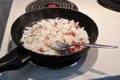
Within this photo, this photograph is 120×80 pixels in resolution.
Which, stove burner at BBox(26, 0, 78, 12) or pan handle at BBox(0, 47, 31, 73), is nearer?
pan handle at BBox(0, 47, 31, 73)

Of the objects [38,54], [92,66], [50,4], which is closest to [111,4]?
[50,4]

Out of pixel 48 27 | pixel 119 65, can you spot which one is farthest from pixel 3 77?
pixel 119 65

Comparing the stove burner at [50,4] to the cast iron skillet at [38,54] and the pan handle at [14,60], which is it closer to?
the cast iron skillet at [38,54]

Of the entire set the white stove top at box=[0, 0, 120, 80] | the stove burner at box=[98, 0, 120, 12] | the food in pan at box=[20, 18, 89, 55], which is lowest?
the white stove top at box=[0, 0, 120, 80]

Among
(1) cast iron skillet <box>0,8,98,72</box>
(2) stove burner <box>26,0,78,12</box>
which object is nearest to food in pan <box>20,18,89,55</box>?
(1) cast iron skillet <box>0,8,98,72</box>

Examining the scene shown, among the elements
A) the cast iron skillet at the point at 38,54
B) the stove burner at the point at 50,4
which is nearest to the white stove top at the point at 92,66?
the cast iron skillet at the point at 38,54

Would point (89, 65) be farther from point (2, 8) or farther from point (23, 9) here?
point (2, 8)

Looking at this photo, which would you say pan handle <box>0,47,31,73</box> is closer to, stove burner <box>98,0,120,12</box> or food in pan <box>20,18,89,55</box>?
food in pan <box>20,18,89,55</box>

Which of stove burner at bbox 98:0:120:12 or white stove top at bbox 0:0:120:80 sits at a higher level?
stove burner at bbox 98:0:120:12
